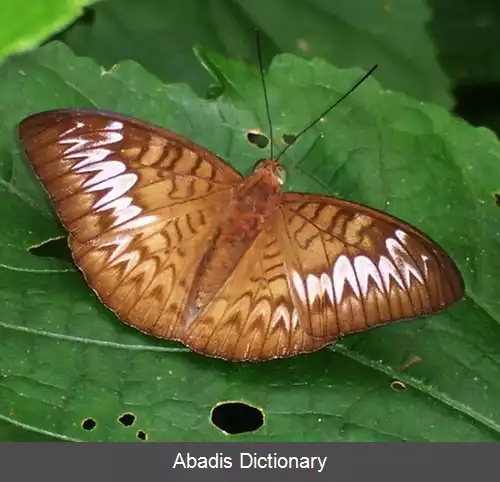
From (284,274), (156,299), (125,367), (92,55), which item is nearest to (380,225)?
(284,274)

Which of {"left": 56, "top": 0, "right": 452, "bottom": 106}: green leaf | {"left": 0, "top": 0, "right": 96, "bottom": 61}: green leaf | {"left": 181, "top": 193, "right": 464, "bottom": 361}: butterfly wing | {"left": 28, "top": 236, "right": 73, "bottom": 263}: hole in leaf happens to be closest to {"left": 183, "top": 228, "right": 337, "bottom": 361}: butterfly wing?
{"left": 181, "top": 193, "right": 464, "bottom": 361}: butterfly wing

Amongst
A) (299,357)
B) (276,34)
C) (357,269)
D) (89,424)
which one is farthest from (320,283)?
(276,34)

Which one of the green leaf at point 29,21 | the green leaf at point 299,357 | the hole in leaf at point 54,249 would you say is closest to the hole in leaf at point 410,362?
the green leaf at point 299,357

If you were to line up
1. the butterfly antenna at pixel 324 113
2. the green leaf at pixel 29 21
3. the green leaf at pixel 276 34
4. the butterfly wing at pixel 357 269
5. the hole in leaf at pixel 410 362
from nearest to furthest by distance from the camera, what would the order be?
the green leaf at pixel 29 21
the butterfly wing at pixel 357 269
the hole in leaf at pixel 410 362
the butterfly antenna at pixel 324 113
the green leaf at pixel 276 34

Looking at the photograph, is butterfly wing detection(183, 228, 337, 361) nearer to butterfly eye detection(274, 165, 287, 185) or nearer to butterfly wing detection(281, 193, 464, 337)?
butterfly wing detection(281, 193, 464, 337)

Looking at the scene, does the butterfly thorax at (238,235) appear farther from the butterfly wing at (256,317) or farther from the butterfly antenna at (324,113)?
the butterfly antenna at (324,113)

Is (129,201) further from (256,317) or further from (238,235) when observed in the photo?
(256,317)
